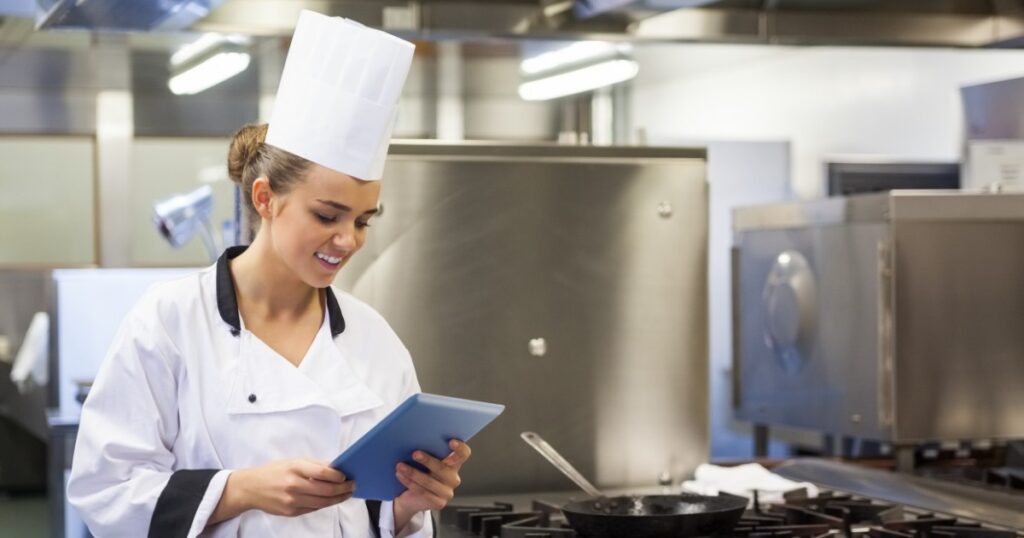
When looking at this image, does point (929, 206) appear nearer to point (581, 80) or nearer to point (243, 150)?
point (243, 150)

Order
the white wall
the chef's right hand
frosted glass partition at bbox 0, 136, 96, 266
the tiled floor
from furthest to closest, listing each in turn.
Answer: frosted glass partition at bbox 0, 136, 96, 266 < the tiled floor < the white wall < the chef's right hand

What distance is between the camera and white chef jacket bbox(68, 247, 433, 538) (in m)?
1.51

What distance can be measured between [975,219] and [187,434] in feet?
6.01

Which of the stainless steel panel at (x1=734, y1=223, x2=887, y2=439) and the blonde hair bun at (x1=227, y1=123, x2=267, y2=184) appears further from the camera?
the stainless steel panel at (x1=734, y1=223, x2=887, y2=439)

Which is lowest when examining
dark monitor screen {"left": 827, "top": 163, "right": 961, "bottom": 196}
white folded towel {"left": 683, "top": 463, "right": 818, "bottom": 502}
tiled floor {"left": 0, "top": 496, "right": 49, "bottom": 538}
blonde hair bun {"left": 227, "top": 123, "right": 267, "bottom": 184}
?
tiled floor {"left": 0, "top": 496, "right": 49, "bottom": 538}

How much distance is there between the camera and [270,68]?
809 centimetres

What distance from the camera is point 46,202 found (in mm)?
7652

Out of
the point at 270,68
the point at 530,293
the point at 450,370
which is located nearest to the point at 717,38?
the point at 530,293

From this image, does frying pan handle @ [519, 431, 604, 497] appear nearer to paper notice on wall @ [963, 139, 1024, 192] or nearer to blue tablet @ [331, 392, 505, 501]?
blue tablet @ [331, 392, 505, 501]

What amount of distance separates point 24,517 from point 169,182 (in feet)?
7.28

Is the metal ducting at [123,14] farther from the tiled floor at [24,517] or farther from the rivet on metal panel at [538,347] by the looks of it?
the tiled floor at [24,517]

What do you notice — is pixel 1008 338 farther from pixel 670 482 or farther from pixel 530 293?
pixel 530 293

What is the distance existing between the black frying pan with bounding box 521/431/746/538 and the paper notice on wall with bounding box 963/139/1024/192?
7.37ft

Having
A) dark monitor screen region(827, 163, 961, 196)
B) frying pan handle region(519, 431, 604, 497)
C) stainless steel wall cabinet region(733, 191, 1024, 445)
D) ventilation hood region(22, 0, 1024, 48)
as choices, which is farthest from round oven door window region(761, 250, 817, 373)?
frying pan handle region(519, 431, 604, 497)
